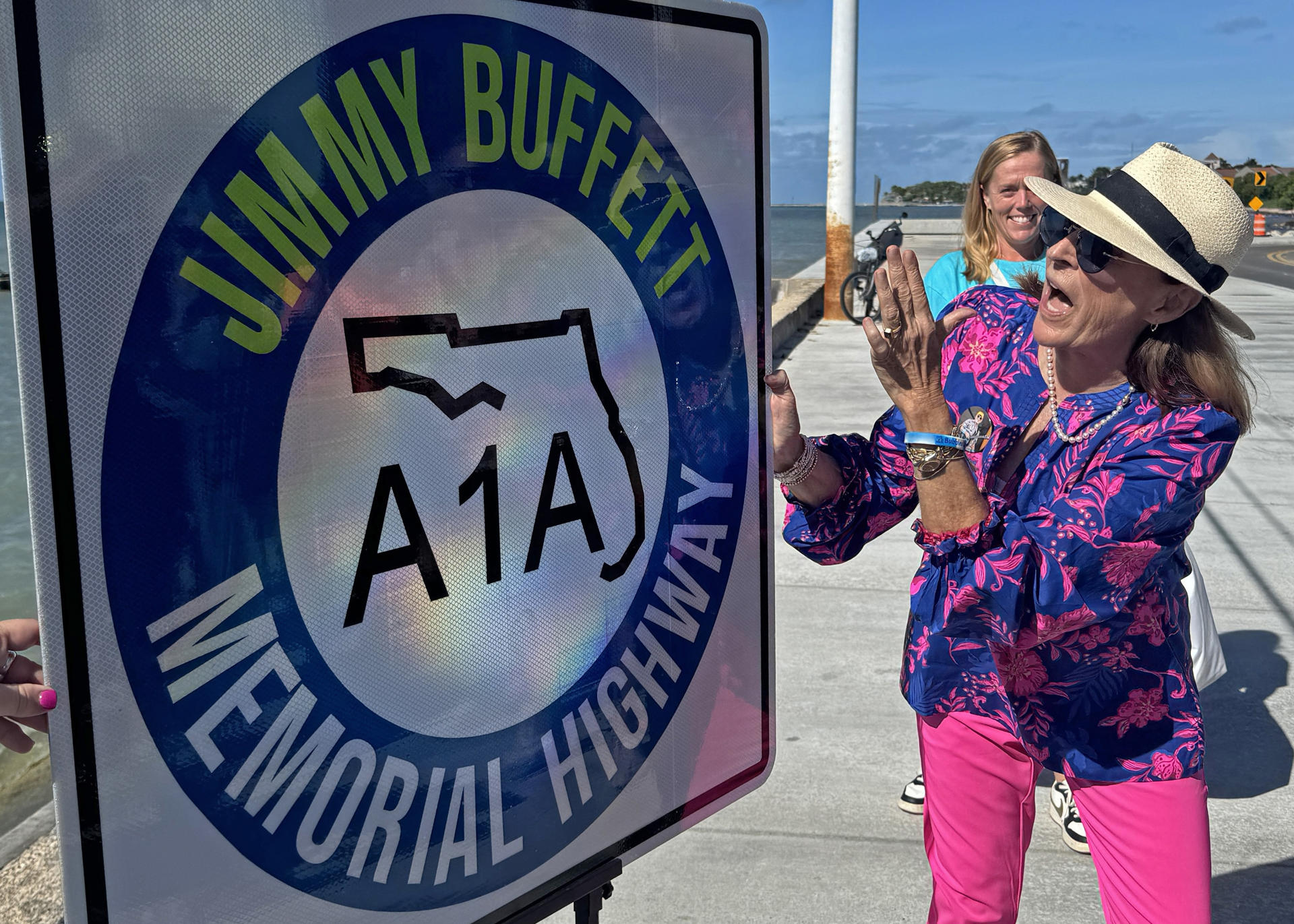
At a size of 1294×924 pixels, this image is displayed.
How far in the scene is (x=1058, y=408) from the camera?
1916mm

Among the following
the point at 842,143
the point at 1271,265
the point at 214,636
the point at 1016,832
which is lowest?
the point at 1016,832

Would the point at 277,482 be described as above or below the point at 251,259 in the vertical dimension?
→ below

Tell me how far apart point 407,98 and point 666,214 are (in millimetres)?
385

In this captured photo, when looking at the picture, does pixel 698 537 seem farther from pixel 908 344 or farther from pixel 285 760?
pixel 285 760

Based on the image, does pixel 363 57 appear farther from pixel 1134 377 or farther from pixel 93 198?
pixel 1134 377

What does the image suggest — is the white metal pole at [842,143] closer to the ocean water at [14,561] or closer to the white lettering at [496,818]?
the ocean water at [14,561]

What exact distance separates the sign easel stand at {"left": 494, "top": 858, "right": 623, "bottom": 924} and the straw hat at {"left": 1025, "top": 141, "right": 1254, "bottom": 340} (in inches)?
46.0

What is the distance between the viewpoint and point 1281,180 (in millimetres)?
81750

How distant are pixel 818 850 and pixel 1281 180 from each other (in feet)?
306

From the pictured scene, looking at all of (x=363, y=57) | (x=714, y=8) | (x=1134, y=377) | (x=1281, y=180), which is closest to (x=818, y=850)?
(x=1134, y=377)

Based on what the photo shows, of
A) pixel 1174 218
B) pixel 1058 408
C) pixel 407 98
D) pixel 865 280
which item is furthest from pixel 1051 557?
pixel 865 280

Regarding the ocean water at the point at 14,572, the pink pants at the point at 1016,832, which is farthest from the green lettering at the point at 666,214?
the pink pants at the point at 1016,832

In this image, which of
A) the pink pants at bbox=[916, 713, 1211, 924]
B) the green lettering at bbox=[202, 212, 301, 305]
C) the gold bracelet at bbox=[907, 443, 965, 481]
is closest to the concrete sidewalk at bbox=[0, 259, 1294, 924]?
the pink pants at bbox=[916, 713, 1211, 924]

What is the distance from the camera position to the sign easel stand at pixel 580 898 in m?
1.24
